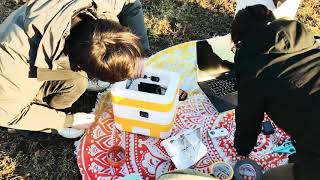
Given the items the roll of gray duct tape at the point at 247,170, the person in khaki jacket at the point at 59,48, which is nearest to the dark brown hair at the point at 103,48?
the person in khaki jacket at the point at 59,48

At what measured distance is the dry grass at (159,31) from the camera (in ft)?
8.86

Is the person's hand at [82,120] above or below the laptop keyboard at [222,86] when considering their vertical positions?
below

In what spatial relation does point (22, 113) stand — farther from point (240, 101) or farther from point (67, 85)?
point (240, 101)

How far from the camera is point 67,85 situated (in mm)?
2457

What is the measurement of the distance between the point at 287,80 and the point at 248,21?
1.44 feet

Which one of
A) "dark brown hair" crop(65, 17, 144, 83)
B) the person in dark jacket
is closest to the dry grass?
"dark brown hair" crop(65, 17, 144, 83)

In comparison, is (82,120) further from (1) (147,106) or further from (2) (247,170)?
(2) (247,170)

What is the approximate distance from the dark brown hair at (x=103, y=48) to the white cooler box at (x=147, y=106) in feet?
1.31

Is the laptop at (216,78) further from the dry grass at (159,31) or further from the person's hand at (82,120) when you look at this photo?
the person's hand at (82,120)

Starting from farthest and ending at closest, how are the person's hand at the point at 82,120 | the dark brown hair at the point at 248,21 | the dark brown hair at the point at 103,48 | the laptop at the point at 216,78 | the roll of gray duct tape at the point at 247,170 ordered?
the laptop at the point at 216,78, the person's hand at the point at 82,120, the roll of gray duct tape at the point at 247,170, the dark brown hair at the point at 248,21, the dark brown hair at the point at 103,48

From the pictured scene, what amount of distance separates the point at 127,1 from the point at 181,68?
2.27ft

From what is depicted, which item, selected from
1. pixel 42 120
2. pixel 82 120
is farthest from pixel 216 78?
pixel 42 120

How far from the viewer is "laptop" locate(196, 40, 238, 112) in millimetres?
2824

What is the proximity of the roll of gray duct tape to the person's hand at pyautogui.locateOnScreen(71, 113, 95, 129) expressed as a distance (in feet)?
3.34
